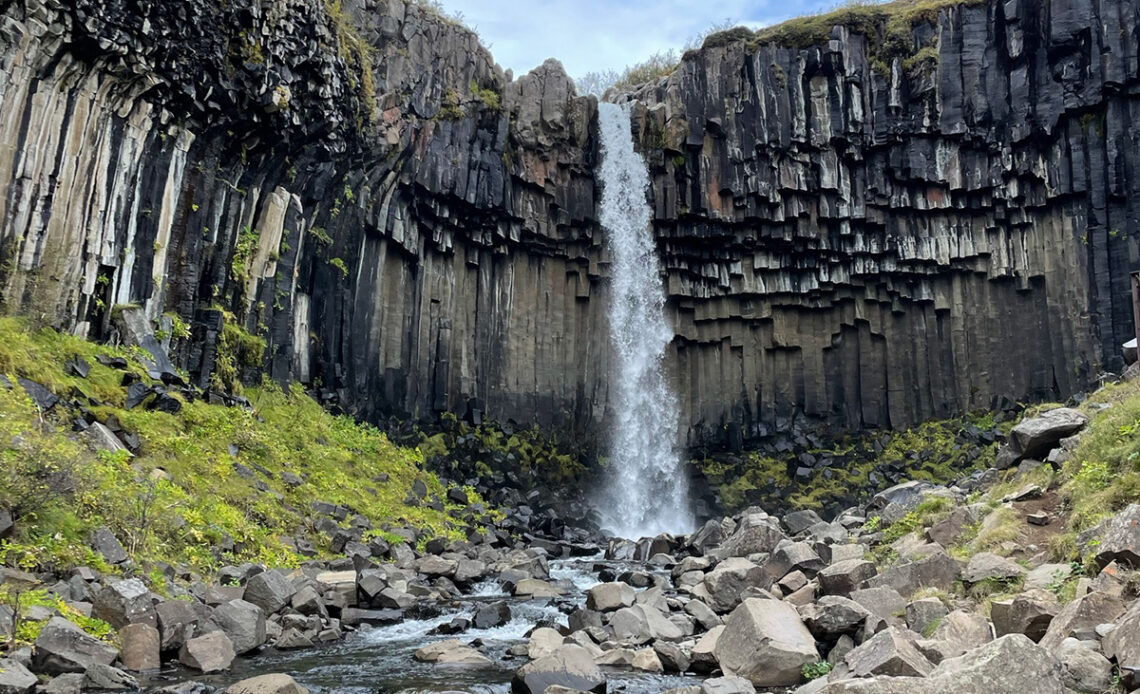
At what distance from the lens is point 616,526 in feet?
97.9

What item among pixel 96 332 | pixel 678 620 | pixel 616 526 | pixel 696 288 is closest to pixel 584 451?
pixel 616 526

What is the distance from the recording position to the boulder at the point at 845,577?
33.8ft

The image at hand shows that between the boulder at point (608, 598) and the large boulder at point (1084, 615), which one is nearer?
the large boulder at point (1084, 615)

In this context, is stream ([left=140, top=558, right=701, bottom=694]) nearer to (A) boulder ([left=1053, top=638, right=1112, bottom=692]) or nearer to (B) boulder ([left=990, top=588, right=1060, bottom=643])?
(B) boulder ([left=990, top=588, right=1060, bottom=643])

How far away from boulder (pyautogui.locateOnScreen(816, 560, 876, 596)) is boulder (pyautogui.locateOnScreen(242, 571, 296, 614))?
272 inches

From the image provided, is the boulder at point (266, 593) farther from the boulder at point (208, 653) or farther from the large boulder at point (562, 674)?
the large boulder at point (562, 674)

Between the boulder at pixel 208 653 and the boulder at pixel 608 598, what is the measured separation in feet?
16.2

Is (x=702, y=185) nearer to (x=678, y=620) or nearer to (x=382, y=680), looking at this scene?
(x=678, y=620)

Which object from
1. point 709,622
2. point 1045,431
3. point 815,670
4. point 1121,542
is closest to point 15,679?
point 815,670

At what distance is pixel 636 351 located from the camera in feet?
108

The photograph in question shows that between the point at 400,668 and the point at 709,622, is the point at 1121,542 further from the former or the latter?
the point at 400,668

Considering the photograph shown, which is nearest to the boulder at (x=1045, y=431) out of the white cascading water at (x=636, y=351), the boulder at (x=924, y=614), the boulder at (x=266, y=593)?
the boulder at (x=924, y=614)

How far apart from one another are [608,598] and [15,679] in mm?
7254

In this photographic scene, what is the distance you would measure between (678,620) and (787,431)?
2268cm
